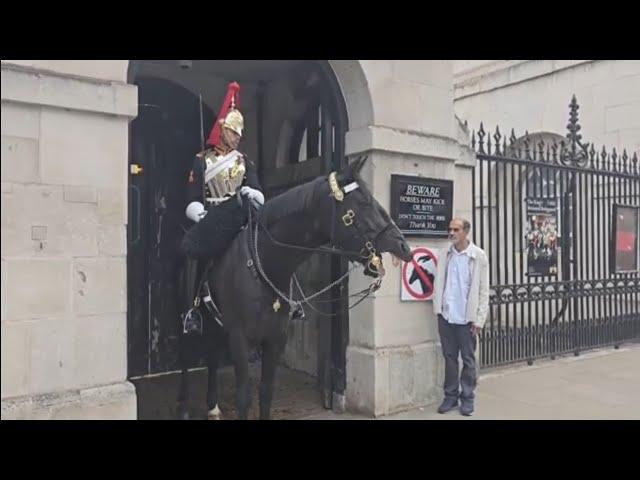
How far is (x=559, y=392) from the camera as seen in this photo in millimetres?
6820

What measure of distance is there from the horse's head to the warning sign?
178cm

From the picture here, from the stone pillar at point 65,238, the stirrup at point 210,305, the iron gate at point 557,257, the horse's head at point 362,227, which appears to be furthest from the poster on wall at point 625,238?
→ the stone pillar at point 65,238

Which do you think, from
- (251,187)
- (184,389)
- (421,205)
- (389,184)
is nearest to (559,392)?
(421,205)

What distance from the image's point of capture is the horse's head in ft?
14.3

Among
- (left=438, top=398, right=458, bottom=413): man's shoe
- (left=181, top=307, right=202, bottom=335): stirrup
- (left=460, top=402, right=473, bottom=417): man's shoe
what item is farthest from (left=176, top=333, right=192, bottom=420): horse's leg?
(left=460, top=402, right=473, bottom=417): man's shoe

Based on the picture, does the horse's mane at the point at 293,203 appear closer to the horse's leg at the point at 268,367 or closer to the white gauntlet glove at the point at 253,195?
the white gauntlet glove at the point at 253,195

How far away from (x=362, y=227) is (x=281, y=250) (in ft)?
2.25

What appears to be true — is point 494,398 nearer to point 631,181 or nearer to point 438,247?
point 438,247

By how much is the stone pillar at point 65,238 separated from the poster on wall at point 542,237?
19.9 ft

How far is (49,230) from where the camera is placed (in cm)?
406

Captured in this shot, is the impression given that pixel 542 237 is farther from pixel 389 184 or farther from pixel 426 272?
pixel 389 184

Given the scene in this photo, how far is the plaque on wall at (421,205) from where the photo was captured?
19.7 feet

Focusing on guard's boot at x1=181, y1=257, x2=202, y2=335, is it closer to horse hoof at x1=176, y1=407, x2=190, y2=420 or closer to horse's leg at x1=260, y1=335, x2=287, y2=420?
horse's leg at x1=260, y1=335, x2=287, y2=420

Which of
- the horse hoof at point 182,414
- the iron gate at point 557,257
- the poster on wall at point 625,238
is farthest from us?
the poster on wall at point 625,238
